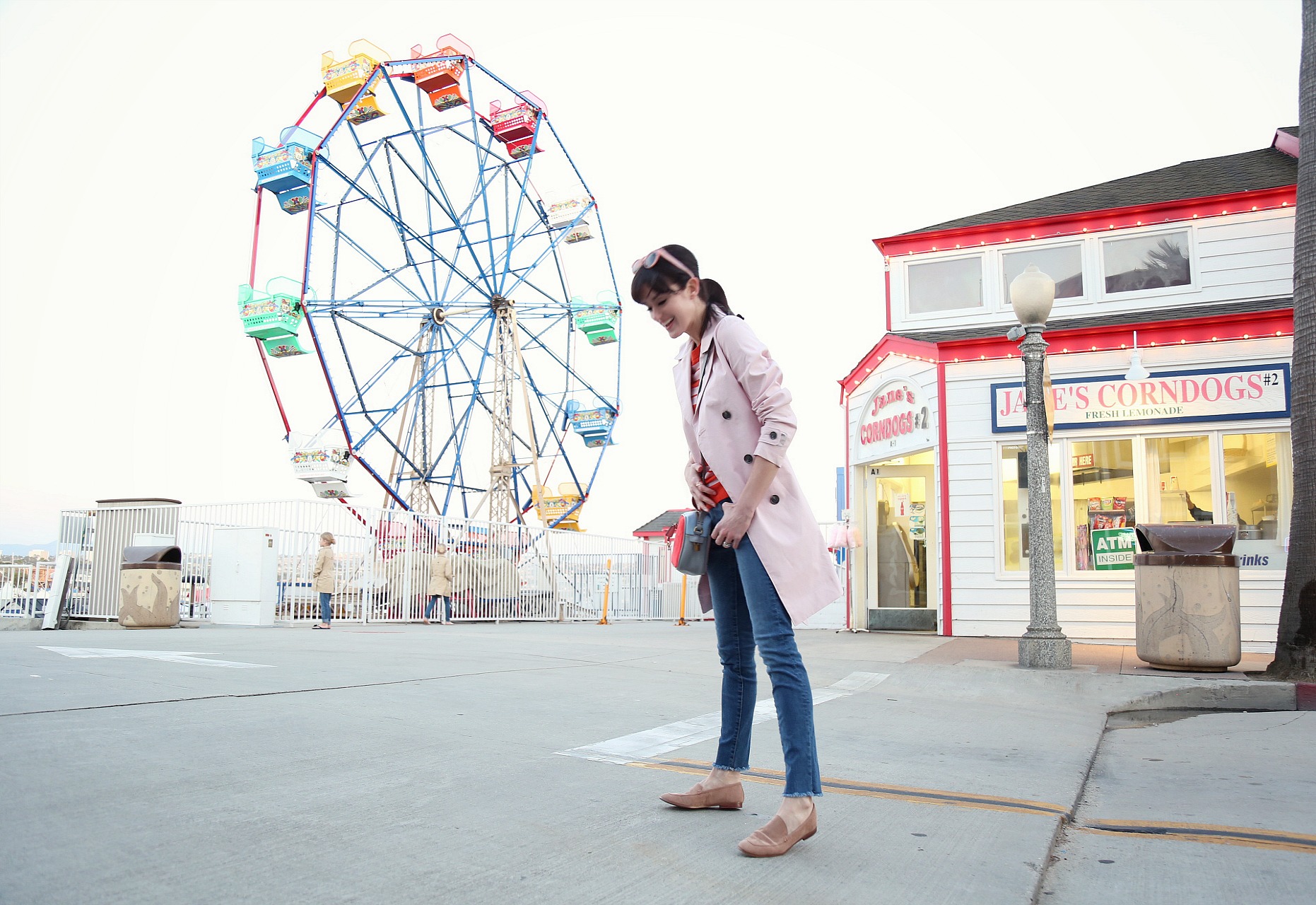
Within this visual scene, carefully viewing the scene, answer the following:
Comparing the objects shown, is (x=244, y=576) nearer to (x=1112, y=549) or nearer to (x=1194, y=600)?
(x=1112, y=549)

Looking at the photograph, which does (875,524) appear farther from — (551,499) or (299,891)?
(551,499)

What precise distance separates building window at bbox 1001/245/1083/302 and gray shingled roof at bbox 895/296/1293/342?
410mm

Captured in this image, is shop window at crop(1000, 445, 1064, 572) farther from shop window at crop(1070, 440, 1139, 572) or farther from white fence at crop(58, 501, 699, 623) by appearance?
white fence at crop(58, 501, 699, 623)

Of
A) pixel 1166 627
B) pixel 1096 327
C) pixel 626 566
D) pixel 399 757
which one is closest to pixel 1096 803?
pixel 399 757

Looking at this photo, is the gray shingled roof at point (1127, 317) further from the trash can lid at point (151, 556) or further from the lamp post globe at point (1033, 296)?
the trash can lid at point (151, 556)

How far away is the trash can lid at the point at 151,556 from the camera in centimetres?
1041

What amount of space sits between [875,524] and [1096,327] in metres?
3.51

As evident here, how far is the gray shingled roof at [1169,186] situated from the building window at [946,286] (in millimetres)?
447

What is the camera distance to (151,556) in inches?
412

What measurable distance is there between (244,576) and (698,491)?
1112 cm

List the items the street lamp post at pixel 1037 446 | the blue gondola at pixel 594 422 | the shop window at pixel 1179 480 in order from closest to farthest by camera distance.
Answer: the street lamp post at pixel 1037 446
the shop window at pixel 1179 480
the blue gondola at pixel 594 422

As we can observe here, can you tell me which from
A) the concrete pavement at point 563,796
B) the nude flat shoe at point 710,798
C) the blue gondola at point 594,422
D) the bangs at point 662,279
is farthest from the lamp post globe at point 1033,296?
the blue gondola at point 594,422

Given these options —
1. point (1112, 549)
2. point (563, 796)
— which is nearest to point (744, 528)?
point (563, 796)

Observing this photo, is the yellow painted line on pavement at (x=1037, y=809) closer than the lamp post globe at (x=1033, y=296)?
Yes
